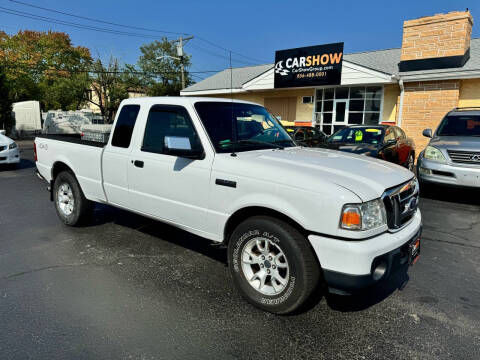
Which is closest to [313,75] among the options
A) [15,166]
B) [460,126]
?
[460,126]

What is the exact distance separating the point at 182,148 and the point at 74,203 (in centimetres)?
274

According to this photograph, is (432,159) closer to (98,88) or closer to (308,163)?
(308,163)

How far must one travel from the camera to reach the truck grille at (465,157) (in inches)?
253

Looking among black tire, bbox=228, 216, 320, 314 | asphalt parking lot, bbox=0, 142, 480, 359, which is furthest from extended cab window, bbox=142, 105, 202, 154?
→ asphalt parking lot, bbox=0, 142, 480, 359

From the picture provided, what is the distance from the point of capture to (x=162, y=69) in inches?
2096

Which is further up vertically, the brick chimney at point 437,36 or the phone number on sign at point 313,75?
the brick chimney at point 437,36

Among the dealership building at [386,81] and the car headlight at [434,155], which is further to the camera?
the dealership building at [386,81]

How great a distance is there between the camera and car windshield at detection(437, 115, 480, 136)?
757cm

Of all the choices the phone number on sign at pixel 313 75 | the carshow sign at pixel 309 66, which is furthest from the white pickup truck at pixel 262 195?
the phone number on sign at pixel 313 75

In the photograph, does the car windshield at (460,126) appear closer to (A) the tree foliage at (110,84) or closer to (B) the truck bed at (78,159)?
(B) the truck bed at (78,159)

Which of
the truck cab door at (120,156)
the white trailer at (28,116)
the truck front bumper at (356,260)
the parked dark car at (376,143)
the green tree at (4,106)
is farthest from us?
the white trailer at (28,116)

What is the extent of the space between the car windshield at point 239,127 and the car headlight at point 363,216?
4.42 ft

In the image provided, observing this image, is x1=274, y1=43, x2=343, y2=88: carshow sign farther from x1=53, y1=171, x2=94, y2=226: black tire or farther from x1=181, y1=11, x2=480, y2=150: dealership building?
x1=53, y1=171, x2=94, y2=226: black tire

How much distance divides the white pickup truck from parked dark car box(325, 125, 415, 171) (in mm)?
4460
